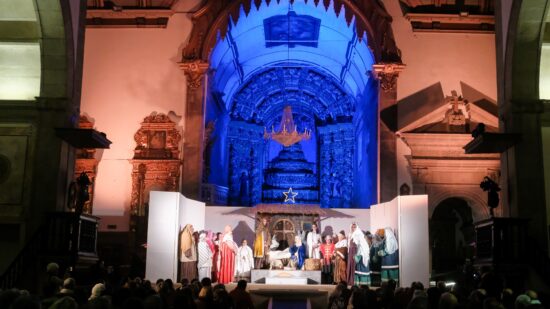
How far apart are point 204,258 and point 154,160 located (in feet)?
15.0

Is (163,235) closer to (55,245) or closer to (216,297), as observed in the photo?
(55,245)

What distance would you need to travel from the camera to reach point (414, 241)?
1672 cm

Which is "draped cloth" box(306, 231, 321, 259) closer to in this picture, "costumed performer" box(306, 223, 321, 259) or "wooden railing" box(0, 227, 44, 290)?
"costumed performer" box(306, 223, 321, 259)

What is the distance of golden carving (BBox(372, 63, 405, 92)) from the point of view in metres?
21.4

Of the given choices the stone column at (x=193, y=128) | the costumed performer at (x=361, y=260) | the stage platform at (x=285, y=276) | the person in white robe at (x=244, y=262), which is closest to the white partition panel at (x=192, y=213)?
the person in white robe at (x=244, y=262)

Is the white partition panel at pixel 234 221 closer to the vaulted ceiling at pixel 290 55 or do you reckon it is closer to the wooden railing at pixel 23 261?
the vaulted ceiling at pixel 290 55

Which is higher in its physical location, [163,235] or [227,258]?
[163,235]

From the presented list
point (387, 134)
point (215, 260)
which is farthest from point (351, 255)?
point (387, 134)

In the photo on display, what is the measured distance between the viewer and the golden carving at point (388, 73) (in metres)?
21.4

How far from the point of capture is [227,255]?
18672 mm

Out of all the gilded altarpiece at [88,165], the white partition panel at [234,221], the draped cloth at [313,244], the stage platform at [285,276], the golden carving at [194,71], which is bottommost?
the stage platform at [285,276]

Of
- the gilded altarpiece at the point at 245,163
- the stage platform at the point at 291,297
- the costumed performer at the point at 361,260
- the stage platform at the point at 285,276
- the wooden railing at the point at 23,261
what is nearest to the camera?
the wooden railing at the point at 23,261

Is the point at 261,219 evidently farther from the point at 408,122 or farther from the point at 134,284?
the point at 134,284

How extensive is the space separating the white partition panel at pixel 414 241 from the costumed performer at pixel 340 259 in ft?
6.58
